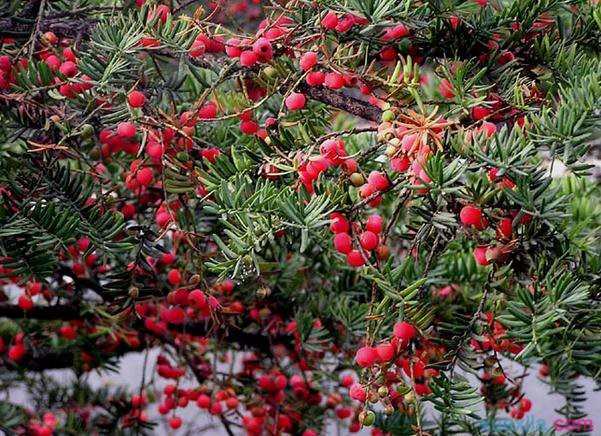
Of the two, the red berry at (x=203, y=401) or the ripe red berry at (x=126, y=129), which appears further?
the red berry at (x=203, y=401)

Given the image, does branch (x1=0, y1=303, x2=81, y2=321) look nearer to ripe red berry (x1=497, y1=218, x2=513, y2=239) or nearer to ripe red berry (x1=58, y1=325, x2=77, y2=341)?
ripe red berry (x1=58, y1=325, x2=77, y2=341)

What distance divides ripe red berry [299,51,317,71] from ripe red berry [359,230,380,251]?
0.51ft

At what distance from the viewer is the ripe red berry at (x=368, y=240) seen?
2.53 ft

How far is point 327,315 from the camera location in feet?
4.13

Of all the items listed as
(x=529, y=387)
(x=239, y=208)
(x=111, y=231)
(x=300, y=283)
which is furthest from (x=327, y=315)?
(x=529, y=387)

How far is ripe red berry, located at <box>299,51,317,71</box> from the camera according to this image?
77cm

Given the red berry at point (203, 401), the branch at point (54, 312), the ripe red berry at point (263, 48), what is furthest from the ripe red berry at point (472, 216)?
the branch at point (54, 312)

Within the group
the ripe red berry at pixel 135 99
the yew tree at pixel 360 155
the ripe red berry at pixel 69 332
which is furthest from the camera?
the ripe red berry at pixel 69 332

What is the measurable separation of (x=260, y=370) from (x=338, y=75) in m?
0.84

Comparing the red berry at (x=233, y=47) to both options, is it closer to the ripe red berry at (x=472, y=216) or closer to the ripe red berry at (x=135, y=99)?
the ripe red berry at (x=135, y=99)

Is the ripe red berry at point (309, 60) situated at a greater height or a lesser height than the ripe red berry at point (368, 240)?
greater

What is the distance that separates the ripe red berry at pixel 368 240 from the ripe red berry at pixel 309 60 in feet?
0.51

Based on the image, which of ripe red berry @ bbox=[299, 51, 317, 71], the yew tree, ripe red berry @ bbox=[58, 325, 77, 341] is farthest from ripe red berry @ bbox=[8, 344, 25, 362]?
ripe red berry @ bbox=[299, 51, 317, 71]

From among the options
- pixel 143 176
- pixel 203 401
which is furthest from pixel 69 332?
pixel 143 176
